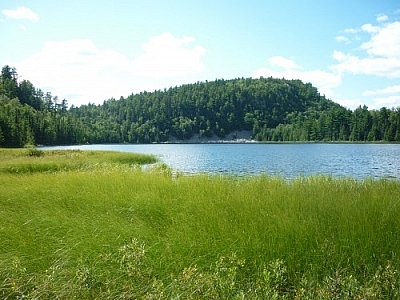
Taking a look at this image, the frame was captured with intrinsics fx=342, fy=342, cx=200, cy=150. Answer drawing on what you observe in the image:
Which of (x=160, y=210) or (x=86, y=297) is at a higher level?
(x=160, y=210)

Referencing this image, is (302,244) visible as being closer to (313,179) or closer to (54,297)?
(54,297)

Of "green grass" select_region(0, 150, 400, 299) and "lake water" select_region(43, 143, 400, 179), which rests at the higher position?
"green grass" select_region(0, 150, 400, 299)

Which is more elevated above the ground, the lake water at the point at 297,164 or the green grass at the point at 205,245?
the green grass at the point at 205,245

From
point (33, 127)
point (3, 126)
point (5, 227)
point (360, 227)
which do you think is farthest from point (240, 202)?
point (33, 127)

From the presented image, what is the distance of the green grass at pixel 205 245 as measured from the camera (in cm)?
509

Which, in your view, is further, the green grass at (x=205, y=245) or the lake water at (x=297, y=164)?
the lake water at (x=297, y=164)

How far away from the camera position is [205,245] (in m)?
6.63

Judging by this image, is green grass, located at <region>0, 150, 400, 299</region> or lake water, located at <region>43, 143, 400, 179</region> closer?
green grass, located at <region>0, 150, 400, 299</region>

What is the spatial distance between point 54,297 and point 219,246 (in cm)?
297

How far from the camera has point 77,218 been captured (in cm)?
836

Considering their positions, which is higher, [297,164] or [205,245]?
[205,245]

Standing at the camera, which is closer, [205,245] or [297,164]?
[205,245]

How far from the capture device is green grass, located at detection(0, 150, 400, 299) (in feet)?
16.7

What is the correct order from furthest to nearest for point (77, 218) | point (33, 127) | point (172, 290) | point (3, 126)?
1. point (33, 127)
2. point (3, 126)
3. point (77, 218)
4. point (172, 290)
